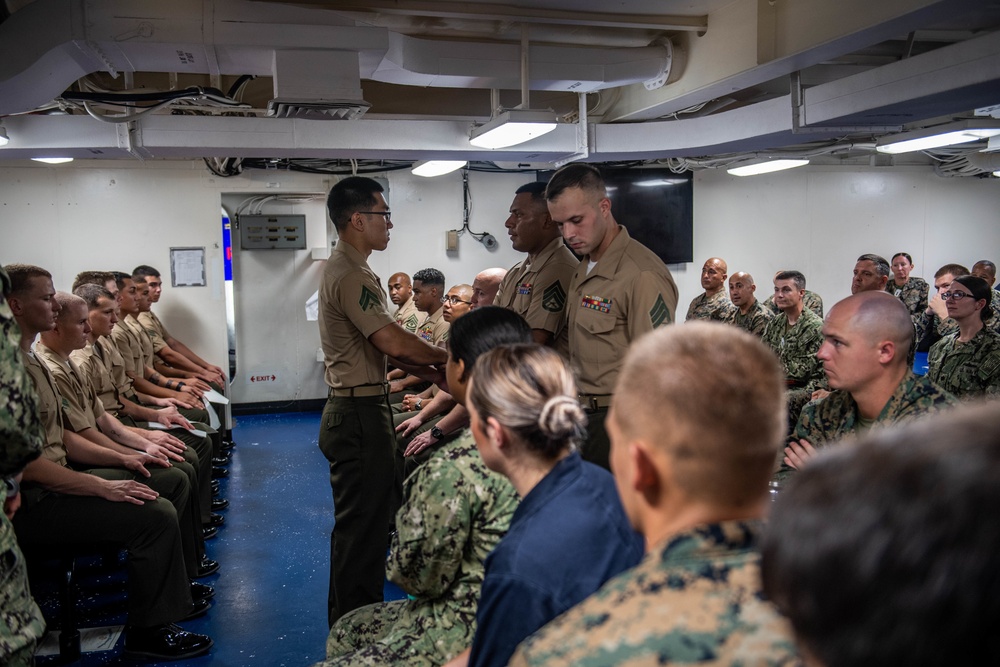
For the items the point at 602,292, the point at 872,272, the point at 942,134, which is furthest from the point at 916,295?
the point at 602,292

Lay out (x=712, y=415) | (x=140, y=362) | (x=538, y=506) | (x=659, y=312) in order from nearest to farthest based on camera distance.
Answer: (x=712, y=415), (x=538, y=506), (x=659, y=312), (x=140, y=362)

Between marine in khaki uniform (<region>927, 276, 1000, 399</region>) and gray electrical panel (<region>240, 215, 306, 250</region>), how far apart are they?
19.8 feet

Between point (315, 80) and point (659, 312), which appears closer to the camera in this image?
point (659, 312)

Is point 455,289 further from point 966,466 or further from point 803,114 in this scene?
point 966,466

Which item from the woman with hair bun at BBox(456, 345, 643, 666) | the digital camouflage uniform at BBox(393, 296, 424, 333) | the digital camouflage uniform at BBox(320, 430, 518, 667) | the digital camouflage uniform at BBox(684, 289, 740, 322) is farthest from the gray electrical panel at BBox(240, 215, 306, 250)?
the woman with hair bun at BBox(456, 345, 643, 666)

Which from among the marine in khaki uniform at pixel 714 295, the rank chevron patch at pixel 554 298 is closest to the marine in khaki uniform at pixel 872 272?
the marine in khaki uniform at pixel 714 295

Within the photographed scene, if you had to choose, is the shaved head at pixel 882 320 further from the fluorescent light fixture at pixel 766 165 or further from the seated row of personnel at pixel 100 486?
the fluorescent light fixture at pixel 766 165

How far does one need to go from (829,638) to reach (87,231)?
695cm

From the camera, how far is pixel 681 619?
739 millimetres

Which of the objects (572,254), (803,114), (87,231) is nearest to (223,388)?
(87,231)

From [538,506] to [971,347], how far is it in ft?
13.9

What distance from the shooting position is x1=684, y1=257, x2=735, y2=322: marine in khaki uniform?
7.24 meters

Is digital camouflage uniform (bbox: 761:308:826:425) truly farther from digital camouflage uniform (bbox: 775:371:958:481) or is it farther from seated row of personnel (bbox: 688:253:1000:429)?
digital camouflage uniform (bbox: 775:371:958:481)

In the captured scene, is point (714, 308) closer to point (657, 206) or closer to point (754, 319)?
point (754, 319)
